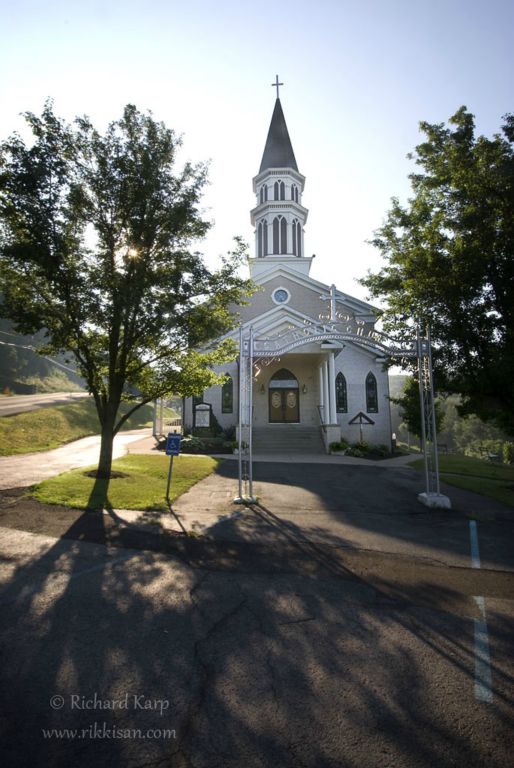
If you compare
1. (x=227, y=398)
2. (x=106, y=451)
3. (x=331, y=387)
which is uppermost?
(x=331, y=387)

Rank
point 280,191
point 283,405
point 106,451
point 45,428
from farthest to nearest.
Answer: point 280,191, point 283,405, point 45,428, point 106,451

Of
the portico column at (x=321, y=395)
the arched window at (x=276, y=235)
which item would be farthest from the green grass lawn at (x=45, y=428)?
the arched window at (x=276, y=235)

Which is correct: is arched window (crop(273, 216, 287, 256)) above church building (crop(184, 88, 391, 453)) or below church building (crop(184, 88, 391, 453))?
above

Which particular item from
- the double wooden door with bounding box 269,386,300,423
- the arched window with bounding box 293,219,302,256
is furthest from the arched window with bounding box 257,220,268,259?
the double wooden door with bounding box 269,386,300,423

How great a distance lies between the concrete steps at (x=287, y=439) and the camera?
21156 mm

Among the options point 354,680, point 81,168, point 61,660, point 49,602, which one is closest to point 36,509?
point 49,602

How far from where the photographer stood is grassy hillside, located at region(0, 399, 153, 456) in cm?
1708

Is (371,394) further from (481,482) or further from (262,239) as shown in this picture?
(262,239)

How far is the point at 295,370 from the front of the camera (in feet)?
82.6

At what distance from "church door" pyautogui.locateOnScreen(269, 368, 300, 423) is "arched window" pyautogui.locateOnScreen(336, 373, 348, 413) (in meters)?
2.60

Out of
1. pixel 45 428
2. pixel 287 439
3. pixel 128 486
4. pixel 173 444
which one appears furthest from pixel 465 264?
pixel 45 428

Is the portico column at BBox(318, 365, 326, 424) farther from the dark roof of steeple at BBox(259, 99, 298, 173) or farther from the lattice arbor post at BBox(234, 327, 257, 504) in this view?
the dark roof of steeple at BBox(259, 99, 298, 173)

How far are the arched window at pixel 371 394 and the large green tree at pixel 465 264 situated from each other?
1153 cm

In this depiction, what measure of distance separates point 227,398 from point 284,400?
153 inches
